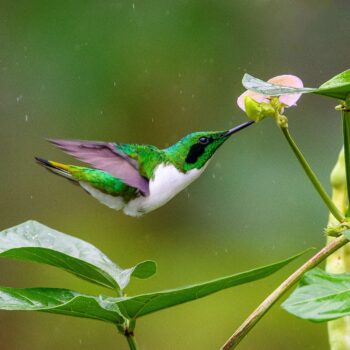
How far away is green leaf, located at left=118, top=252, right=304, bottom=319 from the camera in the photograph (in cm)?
74

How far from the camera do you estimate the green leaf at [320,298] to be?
614mm

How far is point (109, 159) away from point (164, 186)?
9 cm

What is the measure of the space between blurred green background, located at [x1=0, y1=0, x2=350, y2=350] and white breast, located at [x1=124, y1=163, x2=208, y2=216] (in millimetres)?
1924

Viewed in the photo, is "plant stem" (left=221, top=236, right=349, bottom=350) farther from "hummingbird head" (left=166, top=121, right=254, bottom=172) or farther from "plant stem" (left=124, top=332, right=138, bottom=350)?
"hummingbird head" (left=166, top=121, right=254, bottom=172)

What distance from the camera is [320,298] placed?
0.64m

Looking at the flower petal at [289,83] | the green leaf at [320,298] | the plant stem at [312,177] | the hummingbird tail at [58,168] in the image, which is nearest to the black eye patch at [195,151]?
the hummingbird tail at [58,168]

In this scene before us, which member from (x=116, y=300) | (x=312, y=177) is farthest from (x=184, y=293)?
(x=312, y=177)

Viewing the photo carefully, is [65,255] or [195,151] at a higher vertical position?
[195,151]

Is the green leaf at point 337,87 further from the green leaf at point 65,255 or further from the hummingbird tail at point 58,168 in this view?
the hummingbird tail at point 58,168

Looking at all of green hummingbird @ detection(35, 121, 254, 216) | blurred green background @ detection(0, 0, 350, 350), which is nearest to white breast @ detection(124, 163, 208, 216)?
green hummingbird @ detection(35, 121, 254, 216)

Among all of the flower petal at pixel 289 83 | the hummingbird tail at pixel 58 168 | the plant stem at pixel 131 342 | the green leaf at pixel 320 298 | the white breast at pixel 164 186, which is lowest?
the green leaf at pixel 320 298

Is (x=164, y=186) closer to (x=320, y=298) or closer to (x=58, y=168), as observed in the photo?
(x=58, y=168)

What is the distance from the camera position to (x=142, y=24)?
3965 millimetres

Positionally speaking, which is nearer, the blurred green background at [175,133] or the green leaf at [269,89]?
the green leaf at [269,89]
